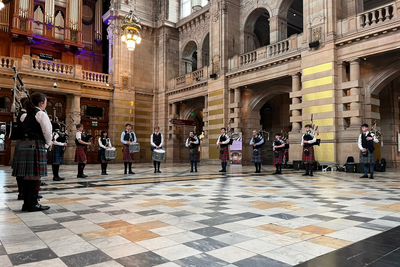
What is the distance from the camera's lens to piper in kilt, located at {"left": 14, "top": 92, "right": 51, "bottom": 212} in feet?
13.8

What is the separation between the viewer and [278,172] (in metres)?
11.3

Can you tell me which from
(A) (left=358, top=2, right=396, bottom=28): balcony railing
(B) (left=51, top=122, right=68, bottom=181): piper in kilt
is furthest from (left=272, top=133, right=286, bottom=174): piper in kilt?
(B) (left=51, top=122, right=68, bottom=181): piper in kilt

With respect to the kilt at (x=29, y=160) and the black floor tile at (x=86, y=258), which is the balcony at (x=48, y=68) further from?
the black floor tile at (x=86, y=258)

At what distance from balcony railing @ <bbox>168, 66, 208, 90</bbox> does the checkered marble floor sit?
15.3 metres

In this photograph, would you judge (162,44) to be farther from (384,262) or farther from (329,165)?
(384,262)

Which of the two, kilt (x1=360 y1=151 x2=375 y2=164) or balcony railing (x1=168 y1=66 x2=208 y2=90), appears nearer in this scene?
kilt (x1=360 y1=151 x2=375 y2=164)

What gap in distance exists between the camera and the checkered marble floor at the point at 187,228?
7.92ft

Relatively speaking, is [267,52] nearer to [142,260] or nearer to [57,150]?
[57,150]

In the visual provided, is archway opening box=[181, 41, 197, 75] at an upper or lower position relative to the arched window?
lower

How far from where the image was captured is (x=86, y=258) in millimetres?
2371

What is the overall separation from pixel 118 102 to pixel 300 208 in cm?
1943

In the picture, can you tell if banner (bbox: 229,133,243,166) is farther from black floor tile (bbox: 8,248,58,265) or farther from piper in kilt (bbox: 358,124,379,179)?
black floor tile (bbox: 8,248,58,265)

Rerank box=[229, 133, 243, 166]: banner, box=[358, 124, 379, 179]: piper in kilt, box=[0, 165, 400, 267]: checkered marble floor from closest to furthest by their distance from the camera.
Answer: box=[0, 165, 400, 267]: checkered marble floor < box=[358, 124, 379, 179]: piper in kilt < box=[229, 133, 243, 166]: banner

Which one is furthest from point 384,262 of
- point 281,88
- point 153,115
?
point 153,115
